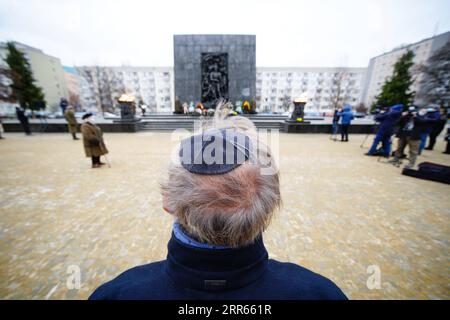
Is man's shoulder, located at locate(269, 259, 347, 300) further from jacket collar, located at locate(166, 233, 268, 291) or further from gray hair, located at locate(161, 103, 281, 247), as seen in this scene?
gray hair, located at locate(161, 103, 281, 247)

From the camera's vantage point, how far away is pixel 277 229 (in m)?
2.88

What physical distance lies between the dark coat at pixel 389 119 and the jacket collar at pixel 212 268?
8.08 meters

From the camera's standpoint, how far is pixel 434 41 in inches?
1657

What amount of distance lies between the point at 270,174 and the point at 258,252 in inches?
13.0

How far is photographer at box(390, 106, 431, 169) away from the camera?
5562 millimetres

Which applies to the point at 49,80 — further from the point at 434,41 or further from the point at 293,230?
the point at 434,41

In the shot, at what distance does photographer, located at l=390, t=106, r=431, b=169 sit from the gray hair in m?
6.90

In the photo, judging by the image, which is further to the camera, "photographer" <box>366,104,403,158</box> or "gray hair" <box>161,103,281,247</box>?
"photographer" <box>366,104,403,158</box>

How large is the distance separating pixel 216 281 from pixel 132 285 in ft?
1.16

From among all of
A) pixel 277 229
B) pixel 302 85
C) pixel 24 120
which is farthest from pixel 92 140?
pixel 302 85

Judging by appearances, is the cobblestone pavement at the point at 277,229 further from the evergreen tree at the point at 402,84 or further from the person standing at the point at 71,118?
the evergreen tree at the point at 402,84

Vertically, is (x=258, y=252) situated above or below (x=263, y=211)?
below

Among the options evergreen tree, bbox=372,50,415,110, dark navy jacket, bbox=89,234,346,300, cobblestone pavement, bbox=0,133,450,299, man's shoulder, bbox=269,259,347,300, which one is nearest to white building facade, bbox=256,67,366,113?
evergreen tree, bbox=372,50,415,110
